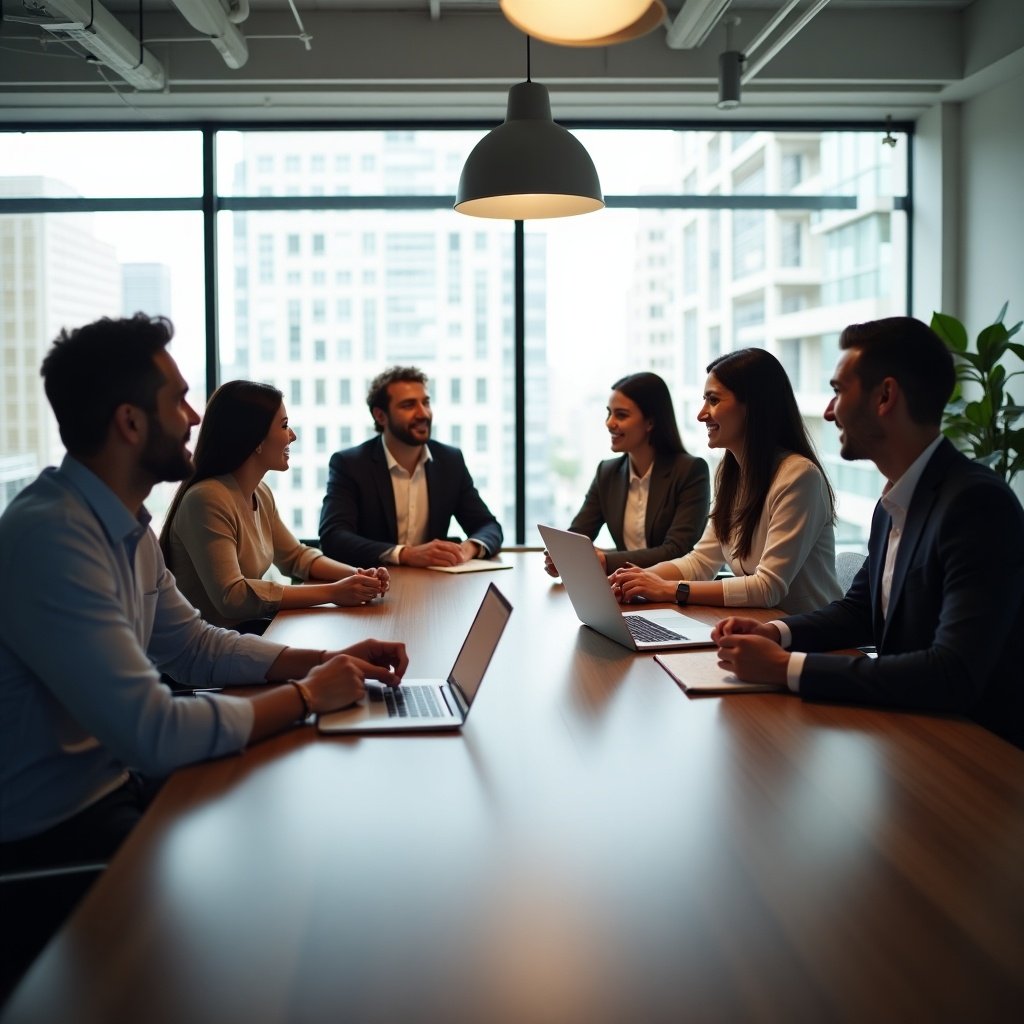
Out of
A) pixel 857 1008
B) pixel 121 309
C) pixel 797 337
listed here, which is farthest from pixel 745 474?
pixel 121 309

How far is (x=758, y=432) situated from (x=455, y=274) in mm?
3209

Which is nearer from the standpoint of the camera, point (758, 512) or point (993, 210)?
point (758, 512)

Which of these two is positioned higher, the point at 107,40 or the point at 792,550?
the point at 107,40

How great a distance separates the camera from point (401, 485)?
432 cm

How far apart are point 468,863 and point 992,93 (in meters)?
5.43

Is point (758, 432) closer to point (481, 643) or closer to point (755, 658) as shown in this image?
point (755, 658)

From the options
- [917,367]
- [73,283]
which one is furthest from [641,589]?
[73,283]

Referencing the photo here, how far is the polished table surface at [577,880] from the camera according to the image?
3.10 ft

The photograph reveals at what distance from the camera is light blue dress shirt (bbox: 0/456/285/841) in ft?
4.88

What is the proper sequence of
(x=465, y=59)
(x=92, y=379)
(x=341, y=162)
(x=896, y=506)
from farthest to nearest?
(x=341, y=162) < (x=465, y=59) < (x=896, y=506) < (x=92, y=379)

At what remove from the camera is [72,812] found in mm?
1618

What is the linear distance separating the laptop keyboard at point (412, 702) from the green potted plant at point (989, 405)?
3.65 metres

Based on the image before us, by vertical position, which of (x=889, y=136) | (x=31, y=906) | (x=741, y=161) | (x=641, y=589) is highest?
(x=889, y=136)

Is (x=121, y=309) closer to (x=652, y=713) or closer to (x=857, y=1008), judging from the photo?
(x=652, y=713)
